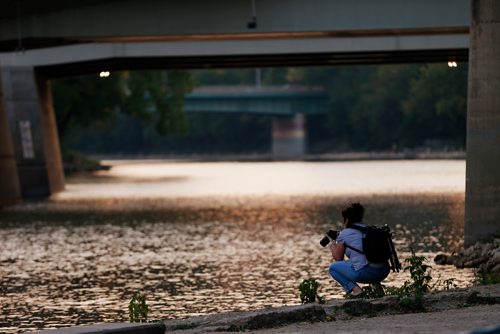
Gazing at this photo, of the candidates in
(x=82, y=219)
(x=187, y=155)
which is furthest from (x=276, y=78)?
(x=82, y=219)

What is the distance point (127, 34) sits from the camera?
129 feet

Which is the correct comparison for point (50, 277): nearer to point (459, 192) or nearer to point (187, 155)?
point (459, 192)

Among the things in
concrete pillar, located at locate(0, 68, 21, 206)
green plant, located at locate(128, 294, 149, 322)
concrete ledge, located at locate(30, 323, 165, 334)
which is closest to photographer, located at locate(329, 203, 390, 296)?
green plant, located at locate(128, 294, 149, 322)

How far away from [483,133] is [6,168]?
2748cm

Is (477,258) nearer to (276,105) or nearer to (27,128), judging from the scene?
(27,128)

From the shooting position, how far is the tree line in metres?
86.4

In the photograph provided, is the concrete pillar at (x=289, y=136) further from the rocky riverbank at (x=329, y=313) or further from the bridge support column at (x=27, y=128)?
the rocky riverbank at (x=329, y=313)

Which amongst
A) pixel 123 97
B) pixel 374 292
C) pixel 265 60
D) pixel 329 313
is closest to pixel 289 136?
pixel 123 97

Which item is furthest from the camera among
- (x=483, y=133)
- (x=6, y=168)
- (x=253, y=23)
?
(x=6, y=168)

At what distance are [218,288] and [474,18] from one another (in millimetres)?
7677

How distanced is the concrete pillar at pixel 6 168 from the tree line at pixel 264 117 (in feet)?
94.8

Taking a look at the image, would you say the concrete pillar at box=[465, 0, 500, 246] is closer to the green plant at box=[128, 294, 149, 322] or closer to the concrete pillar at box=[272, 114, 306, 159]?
the green plant at box=[128, 294, 149, 322]

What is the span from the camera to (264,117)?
18400 cm

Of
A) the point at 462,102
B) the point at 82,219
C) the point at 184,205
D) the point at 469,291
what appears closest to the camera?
the point at 469,291
